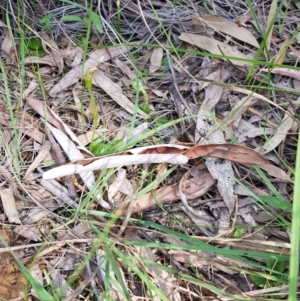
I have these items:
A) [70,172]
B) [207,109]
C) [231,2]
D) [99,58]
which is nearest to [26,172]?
[70,172]

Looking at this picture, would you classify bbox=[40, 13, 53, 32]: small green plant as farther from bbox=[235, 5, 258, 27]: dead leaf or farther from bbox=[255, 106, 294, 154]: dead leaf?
bbox=[255, 106, 294, 154]: dead leaf

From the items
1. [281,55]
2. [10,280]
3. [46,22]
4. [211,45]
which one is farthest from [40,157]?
[281,55]

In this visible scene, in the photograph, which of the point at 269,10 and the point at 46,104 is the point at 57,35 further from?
the point at 269,10

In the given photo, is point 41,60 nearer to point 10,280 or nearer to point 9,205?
point 9,205

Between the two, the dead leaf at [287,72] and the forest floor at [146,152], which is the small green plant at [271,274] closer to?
the forest floor at [146,152]

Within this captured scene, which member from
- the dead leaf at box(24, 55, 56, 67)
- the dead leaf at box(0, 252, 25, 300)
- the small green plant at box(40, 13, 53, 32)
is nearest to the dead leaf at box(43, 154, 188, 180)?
the dead leaf at box(0, 252, 25, 300)
